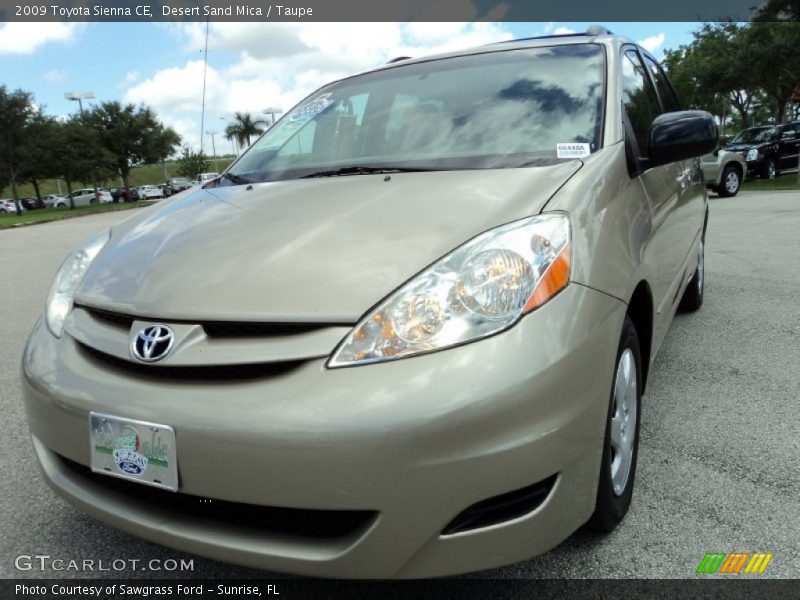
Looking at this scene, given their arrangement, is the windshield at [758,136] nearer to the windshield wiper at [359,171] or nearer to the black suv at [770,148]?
the black suv at [770,148]

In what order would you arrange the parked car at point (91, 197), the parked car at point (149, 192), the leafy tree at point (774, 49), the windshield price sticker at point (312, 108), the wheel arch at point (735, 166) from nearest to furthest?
the windshield price sticker at point (312, 108)
the wheel arch at point (735, 166)
the leafy tree at point (774, 49)
the parked car at point (91, 197)
the parked car at point (149, 192)

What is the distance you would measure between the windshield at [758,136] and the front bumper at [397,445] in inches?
740

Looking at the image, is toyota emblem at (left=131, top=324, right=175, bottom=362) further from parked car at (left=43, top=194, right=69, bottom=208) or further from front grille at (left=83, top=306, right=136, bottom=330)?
parked car at (left=43, top=194, right=69, bottom=208)

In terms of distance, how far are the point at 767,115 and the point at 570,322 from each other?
63.5m

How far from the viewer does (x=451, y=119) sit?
8.29 feet

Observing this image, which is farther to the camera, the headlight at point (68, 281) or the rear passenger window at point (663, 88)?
the rear passenger window at point (663, 88)

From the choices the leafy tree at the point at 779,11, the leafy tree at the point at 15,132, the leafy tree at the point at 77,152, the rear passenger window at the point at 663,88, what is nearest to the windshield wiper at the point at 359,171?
the rear passenger window at the point at 663,88

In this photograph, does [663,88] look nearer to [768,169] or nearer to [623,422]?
[623,422]

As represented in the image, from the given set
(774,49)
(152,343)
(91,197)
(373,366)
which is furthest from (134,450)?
(91,197)

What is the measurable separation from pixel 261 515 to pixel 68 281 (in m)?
1.21

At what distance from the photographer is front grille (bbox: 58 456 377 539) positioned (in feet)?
4.87

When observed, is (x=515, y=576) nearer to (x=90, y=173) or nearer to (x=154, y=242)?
(x=154, y=242)

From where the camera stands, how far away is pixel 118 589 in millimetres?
1861

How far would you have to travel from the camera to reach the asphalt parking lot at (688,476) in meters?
1.91
